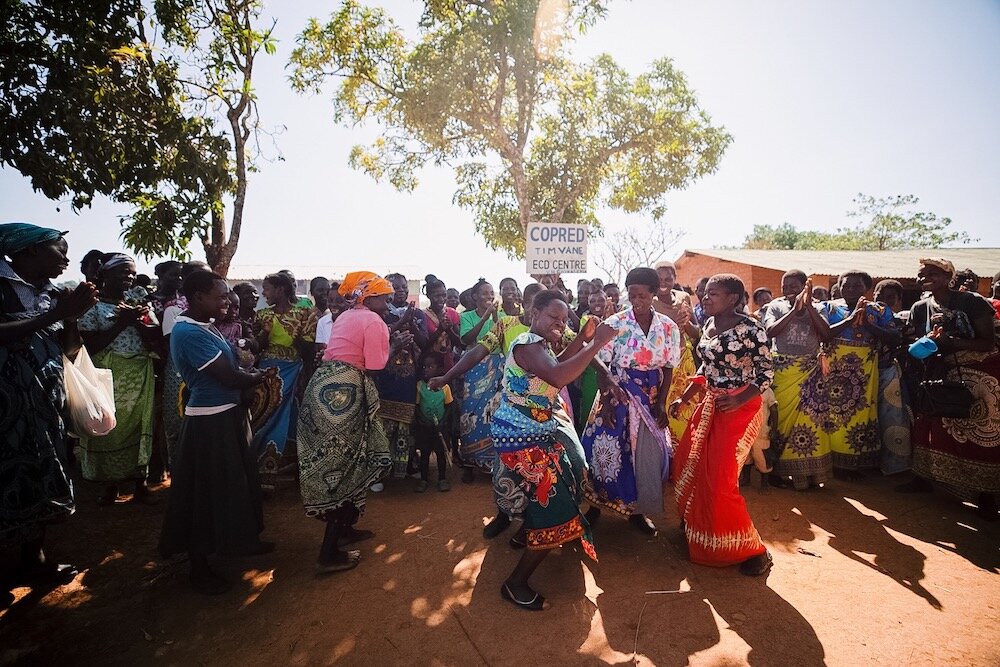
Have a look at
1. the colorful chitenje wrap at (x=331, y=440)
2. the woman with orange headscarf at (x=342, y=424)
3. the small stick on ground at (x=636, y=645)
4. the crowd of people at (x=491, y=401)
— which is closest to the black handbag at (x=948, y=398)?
the crowd of people at (x=491, y=401)

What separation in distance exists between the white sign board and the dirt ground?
13.0 ft

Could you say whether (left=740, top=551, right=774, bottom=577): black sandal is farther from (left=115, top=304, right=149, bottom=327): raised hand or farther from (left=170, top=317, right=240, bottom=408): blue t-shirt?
(left=115, top=304, right=149, bottom=327): raised hand

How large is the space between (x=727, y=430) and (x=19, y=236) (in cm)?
482

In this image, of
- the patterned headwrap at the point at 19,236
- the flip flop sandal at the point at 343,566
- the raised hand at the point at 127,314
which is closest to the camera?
the patterned headwrap at the point at 19,236

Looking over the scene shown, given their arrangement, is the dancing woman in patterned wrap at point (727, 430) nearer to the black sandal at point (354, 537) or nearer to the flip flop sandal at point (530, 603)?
the flip flop sandal at point (530, 603)

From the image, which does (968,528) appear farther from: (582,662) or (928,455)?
(582,662)

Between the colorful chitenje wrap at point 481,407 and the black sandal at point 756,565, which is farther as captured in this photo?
the colorful chitenje wrap at point 481,407

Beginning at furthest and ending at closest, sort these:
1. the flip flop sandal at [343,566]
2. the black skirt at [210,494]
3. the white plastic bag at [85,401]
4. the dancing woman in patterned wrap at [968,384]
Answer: the dancing woman in patterned wrap at [968,384], the flip flop sandal at [343,566], the white plastic bag at [85,401], the black skirt at [210,494]

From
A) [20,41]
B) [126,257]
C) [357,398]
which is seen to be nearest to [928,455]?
[357,398]

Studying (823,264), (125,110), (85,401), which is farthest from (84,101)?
(823,264)

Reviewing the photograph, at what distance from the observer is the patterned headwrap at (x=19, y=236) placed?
9.73ft

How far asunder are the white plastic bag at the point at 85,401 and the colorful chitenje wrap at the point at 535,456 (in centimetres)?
290

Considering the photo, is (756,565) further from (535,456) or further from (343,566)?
(343,566)

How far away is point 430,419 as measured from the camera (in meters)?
5.32
